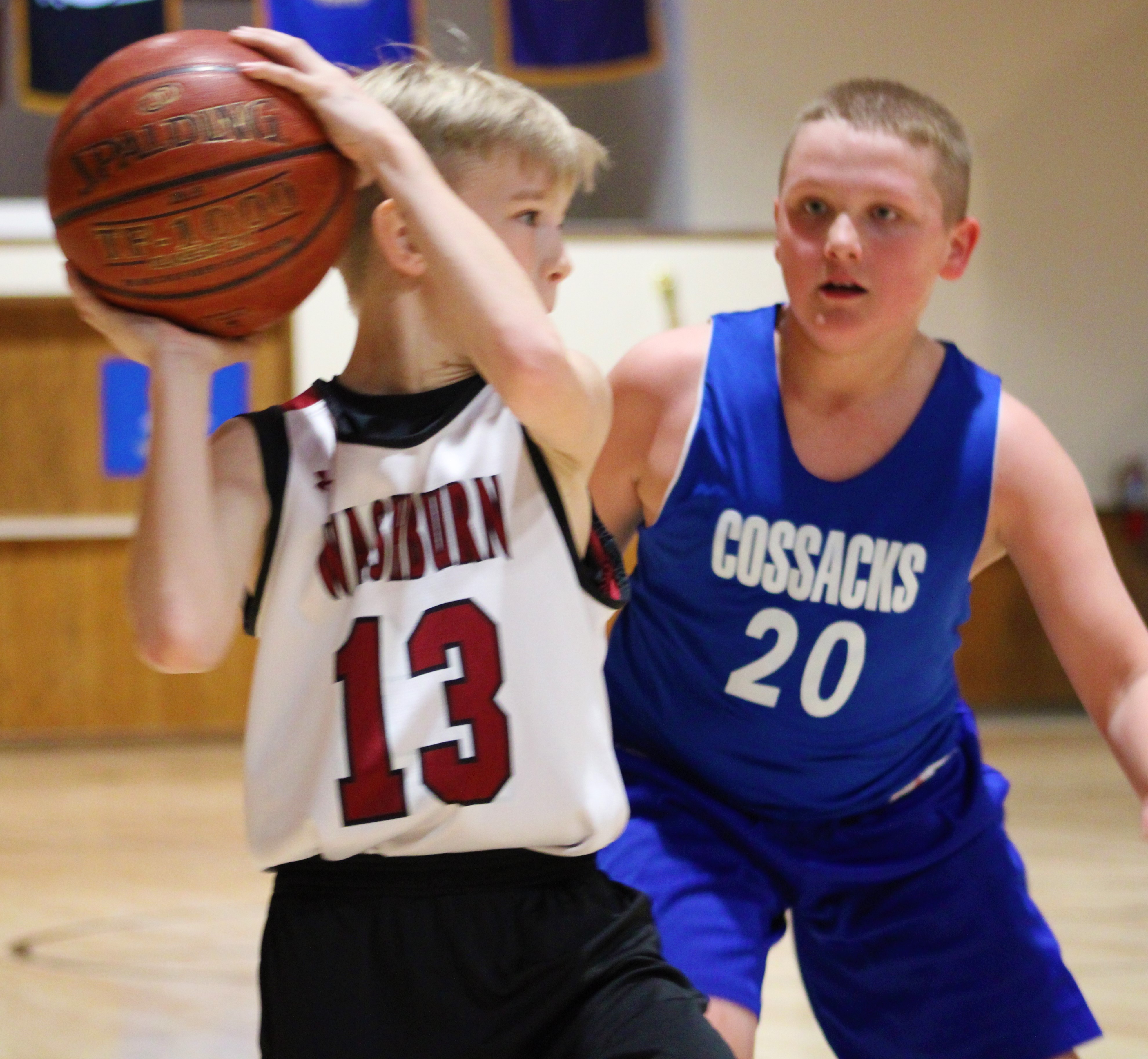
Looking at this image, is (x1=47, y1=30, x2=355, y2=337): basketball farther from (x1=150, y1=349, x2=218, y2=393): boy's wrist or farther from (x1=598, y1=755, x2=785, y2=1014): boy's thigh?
(x1=598, y1=755, x2=785, y2=1014): boy's thigh

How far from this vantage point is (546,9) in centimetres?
699

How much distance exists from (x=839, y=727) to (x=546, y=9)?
588cm

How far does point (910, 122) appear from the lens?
77.4 inches

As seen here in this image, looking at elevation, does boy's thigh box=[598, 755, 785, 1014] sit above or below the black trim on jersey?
below

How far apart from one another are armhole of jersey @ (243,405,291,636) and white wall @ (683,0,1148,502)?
5919 mm

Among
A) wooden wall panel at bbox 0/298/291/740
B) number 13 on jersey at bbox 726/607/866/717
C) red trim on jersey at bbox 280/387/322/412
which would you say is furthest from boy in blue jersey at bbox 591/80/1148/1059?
wooden wall panel at bbox 0/298/291/740

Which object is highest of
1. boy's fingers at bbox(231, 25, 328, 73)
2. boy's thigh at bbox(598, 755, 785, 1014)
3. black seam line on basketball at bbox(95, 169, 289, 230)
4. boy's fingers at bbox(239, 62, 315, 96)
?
boy's fingers at bbox(231, 25, 328, 73)

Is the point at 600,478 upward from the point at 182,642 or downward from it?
downward

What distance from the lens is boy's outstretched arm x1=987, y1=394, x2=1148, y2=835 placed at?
1.89 metres

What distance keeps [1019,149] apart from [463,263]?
687 centimetres

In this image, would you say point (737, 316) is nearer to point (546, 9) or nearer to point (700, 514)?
point (700, 514)

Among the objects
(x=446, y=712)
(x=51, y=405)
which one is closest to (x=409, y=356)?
(x=446, y=712)

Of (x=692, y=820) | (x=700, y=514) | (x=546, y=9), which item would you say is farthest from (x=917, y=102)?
(x=546, y=9)

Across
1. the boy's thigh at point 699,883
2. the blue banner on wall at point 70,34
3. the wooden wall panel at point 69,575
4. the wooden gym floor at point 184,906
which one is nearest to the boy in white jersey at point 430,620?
the boy's thigh at point 699,883
